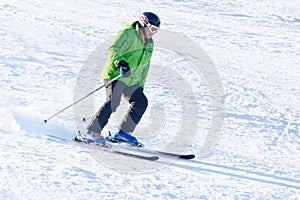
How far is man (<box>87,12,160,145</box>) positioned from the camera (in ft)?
20.3

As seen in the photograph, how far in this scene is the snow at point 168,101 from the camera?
548 centimetres

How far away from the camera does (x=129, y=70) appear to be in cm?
619

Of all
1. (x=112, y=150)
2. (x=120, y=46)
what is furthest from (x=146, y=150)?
(x=120, y=46)

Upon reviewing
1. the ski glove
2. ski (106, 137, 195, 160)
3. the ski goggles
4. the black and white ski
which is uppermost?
the ski goggles

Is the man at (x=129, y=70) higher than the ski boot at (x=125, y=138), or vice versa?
the man at (x=129, y=70)

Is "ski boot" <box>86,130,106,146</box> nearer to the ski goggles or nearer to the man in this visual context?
the man

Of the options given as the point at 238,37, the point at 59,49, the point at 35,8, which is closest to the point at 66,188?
the point at 59,49

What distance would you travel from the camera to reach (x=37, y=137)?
644 centimetres

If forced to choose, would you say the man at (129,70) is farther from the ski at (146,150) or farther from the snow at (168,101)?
the snow at (168,101)

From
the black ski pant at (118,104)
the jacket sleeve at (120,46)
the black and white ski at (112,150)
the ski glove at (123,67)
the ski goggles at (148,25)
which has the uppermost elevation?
the ski goggles at (148,25)

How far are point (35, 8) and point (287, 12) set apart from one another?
703 cm

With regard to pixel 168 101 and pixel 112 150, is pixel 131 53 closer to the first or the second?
pixel 112 150

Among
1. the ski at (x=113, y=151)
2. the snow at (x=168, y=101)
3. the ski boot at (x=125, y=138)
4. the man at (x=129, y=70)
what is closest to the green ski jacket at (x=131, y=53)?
the man at (x=129, y=70)

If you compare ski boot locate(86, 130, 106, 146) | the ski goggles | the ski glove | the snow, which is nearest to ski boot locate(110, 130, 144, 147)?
ski boot locate(86, 130, 106, 146)
